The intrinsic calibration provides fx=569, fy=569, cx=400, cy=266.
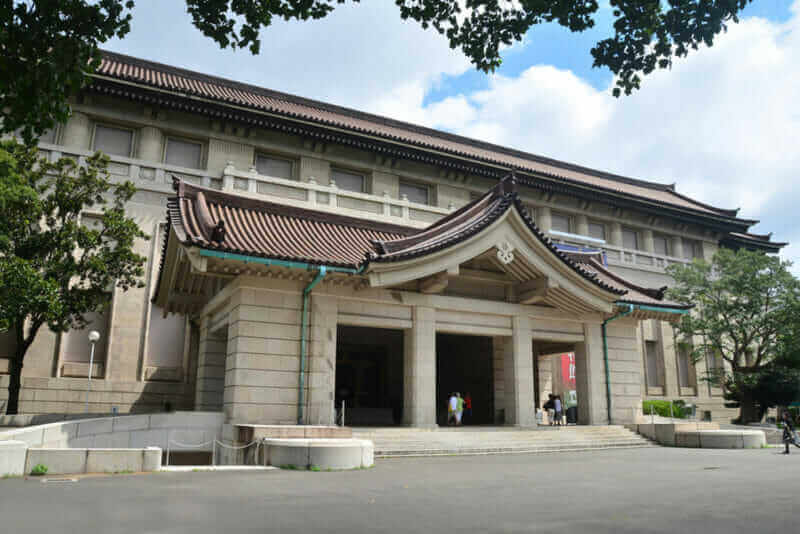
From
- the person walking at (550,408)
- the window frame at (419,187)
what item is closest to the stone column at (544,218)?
the window frame at (419,187)

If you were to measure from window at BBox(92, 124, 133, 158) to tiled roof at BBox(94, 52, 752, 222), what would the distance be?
2395 millimetres

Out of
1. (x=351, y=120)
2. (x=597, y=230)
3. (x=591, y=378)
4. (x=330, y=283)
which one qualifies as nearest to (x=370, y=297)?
(x=330, y=283)

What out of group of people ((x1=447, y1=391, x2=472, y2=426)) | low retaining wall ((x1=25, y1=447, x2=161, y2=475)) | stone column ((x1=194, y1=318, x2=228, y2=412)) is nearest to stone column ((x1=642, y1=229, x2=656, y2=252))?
A: group of people ((x1=447, y1=391, x2=472, y2=426))

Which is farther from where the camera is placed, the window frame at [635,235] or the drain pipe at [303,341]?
the window frame at [635,235]

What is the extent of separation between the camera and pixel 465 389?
26.4m

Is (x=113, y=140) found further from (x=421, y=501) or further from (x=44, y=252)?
(x=421, y=501)

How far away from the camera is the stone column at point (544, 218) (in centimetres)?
3359

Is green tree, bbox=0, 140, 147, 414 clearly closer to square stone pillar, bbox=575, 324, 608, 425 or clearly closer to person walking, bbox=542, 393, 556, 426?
square stone pillar, bbox=575, 324, 608, 425

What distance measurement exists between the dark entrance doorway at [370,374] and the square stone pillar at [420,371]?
8154mm

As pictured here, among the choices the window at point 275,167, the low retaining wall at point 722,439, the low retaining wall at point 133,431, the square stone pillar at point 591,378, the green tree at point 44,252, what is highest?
the window at point 275,167

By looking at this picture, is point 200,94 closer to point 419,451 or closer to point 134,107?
point 134,107

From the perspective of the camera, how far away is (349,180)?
2909 cm

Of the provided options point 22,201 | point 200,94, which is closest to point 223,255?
point 22,201

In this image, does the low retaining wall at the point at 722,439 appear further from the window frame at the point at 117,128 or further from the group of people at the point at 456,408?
the window frame at the point at 117,128
